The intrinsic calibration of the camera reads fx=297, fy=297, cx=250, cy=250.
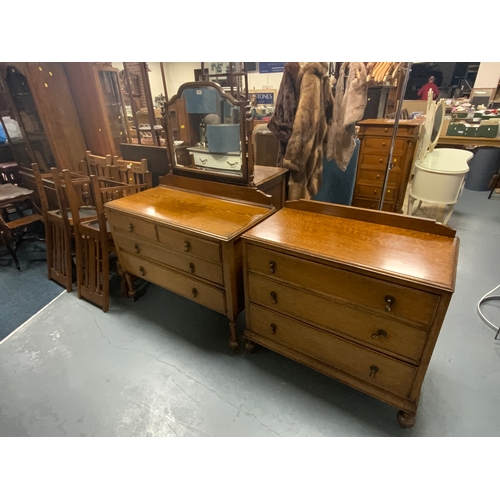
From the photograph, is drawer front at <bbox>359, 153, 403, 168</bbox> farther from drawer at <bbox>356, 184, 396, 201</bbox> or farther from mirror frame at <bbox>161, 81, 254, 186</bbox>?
mirror frame at <bbox>161, 81, 254, 186</bbox>

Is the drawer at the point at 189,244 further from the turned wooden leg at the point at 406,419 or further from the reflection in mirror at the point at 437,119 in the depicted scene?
the reflection in mirror at the point at 437,119

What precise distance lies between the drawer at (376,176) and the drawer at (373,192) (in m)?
0.06

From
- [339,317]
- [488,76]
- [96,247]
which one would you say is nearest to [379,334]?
[339,317]

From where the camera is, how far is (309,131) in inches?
80.7

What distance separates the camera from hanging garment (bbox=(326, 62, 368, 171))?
212 centimetres

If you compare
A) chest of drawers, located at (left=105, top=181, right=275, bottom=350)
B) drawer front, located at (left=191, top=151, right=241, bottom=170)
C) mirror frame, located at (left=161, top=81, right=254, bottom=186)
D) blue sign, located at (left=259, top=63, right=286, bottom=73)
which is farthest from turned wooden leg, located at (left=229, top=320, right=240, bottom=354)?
blue sign, located at (left=259, top=63, right=286, bottom=73)

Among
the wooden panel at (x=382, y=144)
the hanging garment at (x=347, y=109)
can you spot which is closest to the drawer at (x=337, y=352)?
the hanging garment at (x=347, y=109)

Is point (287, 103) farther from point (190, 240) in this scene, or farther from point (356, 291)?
point (356, 291)

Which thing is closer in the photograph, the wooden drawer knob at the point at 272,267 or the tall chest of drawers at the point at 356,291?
the tall chest of drawers at the point at 356,291

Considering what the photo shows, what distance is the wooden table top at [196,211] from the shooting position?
1.69m

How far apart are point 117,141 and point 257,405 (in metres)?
3.33

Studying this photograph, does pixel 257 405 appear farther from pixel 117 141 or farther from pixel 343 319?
pixel 117 141

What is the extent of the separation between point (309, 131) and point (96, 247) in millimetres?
1836

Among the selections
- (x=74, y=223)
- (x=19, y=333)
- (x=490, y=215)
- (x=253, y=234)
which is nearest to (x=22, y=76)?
(x=74, y=223)
